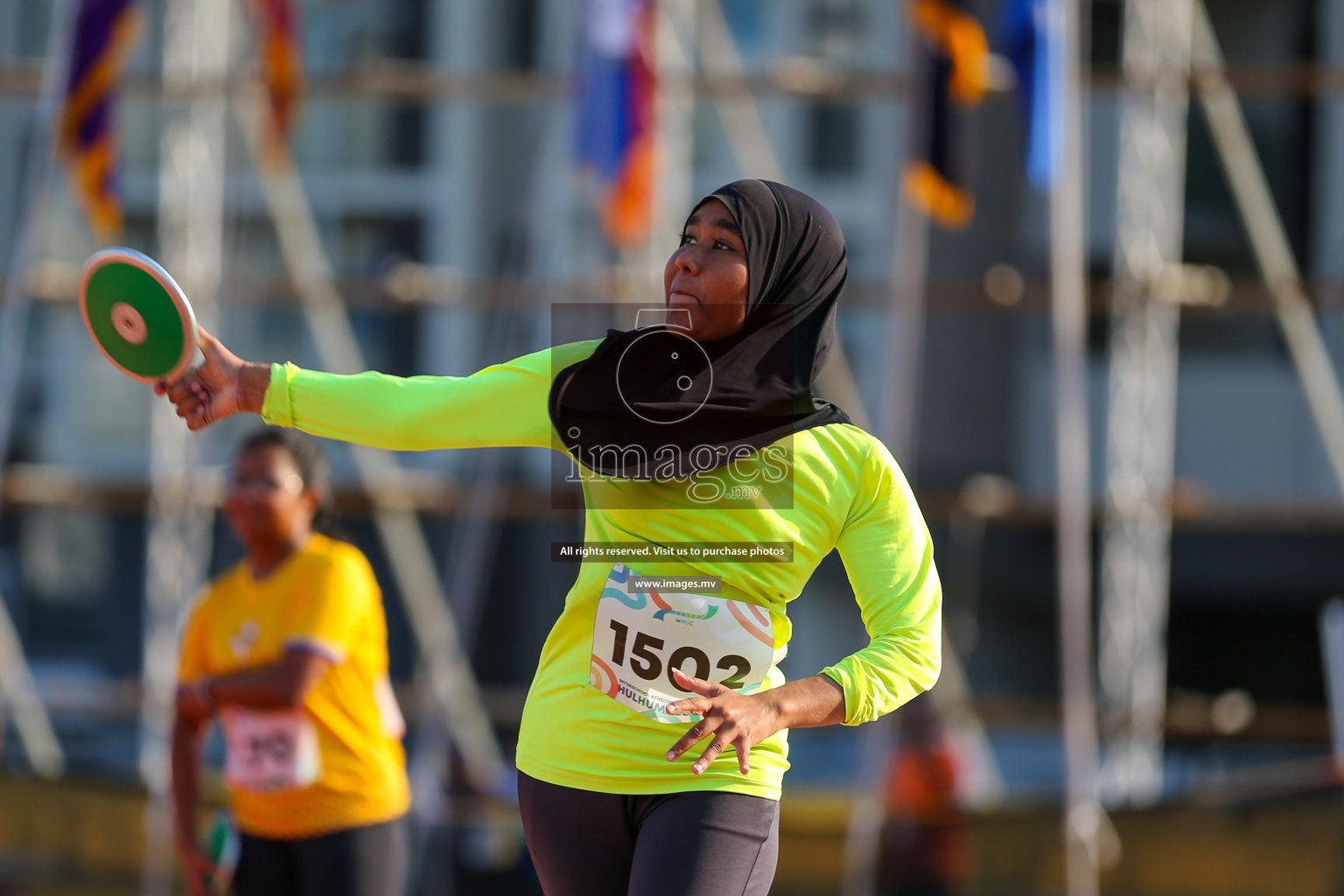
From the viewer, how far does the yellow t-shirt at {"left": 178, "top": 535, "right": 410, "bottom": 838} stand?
2938 millimetres

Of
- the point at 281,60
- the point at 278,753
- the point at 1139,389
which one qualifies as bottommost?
the point at 278,753

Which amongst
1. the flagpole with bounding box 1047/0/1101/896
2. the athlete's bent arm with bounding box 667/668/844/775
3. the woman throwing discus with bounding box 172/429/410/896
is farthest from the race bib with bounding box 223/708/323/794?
the flagpole with bounding box 1047/0/1101/896

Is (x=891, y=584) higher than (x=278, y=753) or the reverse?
higher

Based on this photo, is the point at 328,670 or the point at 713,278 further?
the point at 328,670

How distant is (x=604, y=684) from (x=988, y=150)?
8.87m

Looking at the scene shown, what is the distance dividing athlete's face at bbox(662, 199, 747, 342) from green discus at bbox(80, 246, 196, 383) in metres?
0.58

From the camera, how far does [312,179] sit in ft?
33.6

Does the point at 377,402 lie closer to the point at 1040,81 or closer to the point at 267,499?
the point at 267,499

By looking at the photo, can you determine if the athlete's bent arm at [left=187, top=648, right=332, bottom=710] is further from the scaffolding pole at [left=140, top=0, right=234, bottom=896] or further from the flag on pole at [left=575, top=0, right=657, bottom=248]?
the scaffolding pole at [left=140, top=0, right=234, bottom=896]

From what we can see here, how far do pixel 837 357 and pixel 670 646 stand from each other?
6510 millimetres

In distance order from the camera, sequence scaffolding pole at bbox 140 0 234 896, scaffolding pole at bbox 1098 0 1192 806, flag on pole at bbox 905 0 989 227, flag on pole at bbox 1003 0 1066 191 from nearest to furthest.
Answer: flag on pole at bbox 1003 0 1066 191
flag on pole at bbox 905 0 989 227
scaffolding pole at bbox 1098 0 1192 806
scaffolding pole at bbox 140 0 234 896

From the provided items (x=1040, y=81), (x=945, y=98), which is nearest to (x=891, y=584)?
(x=1040, y=81)

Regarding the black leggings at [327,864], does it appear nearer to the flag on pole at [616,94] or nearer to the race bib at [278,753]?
the race bib at [278,753]

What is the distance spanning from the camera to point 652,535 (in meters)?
1.93
